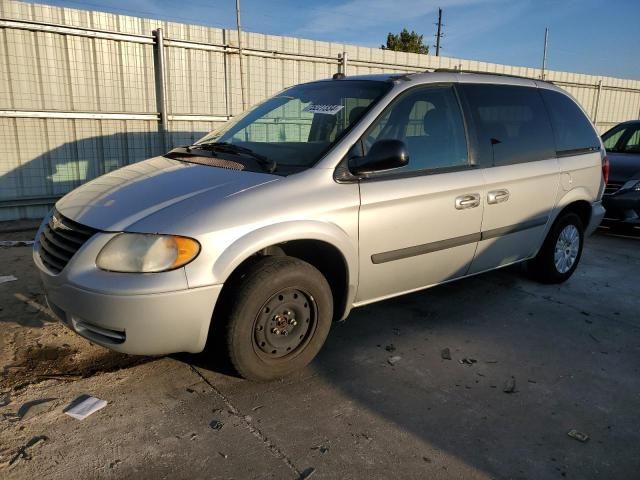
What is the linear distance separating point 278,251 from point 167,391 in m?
1.02

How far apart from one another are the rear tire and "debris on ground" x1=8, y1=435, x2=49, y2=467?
415 cm

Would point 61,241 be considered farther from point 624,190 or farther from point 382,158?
point 624,190

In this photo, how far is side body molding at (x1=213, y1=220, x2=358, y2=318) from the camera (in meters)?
2.59

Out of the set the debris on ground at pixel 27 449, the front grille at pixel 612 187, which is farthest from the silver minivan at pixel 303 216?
the front grille at pixel 612 187

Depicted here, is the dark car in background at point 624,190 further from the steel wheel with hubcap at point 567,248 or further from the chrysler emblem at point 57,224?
the chrysler emblem at point 57,224

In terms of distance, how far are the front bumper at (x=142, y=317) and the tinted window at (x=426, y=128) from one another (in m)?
1.45

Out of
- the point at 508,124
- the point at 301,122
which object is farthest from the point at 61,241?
the point at 508,124

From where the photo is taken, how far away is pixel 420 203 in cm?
334

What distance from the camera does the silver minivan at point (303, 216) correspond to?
2.53 m

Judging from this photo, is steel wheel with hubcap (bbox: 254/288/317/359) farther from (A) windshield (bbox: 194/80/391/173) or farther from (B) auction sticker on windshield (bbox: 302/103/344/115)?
(B) auction sticker on windshield (bbox: 302/103/344/115)

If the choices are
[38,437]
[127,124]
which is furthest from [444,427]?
[127,124]

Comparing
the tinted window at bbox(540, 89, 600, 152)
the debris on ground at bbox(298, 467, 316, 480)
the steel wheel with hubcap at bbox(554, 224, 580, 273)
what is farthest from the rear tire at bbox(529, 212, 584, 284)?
the debris on ground at bbox(298, 467, 316, 480)

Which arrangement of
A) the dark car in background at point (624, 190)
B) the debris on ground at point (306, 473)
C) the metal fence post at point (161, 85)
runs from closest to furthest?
the debris on ground at point (306, 473), the dark car in background at point (624, 190), the metal fence post at point (161, 85)

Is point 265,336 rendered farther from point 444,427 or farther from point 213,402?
point 444,427
